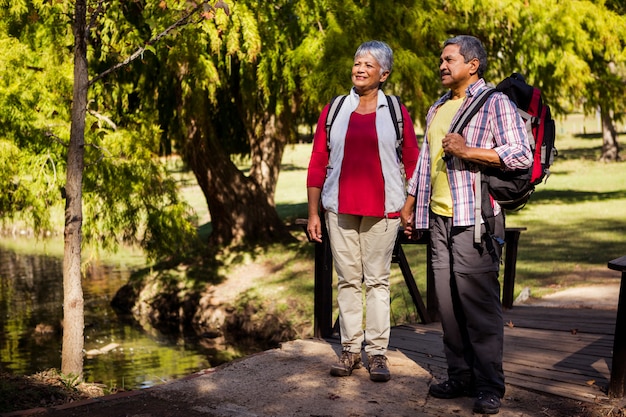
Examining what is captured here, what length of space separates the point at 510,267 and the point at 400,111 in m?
3.43

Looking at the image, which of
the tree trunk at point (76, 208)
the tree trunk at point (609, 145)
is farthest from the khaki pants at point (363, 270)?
the tree trunk at point (609, 145)

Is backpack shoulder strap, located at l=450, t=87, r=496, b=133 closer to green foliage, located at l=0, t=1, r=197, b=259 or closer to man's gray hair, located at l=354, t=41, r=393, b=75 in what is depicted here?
man's gray hair, located at l=354, t=41, r=393, b=75

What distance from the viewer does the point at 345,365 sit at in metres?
5.47

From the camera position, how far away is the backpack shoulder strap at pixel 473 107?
4680 mm

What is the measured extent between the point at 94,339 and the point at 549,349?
929cm

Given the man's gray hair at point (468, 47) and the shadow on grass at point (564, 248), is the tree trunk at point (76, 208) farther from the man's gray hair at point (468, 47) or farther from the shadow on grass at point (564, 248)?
the shadow on grass at point (564, 248)

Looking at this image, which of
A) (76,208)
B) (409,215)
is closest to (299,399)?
(409,215)

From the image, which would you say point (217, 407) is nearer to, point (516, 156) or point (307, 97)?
point (516, 156)

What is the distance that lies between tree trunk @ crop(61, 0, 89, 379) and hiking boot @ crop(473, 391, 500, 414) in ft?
15.9

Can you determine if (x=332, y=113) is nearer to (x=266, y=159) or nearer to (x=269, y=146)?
(x=269, y=146)

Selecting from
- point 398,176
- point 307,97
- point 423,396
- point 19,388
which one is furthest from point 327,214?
point 307,97

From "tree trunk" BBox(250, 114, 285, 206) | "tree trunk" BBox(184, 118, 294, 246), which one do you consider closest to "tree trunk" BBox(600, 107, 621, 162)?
"tree trunk" BBox(250, 114, 285, 206)

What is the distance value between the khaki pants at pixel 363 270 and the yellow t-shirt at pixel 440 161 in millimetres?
470

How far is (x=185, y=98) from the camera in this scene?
14672 millimetres
